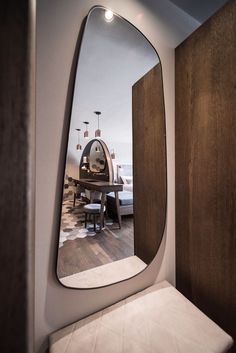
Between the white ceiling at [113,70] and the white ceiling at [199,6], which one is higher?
the white ceiling at [199,6]

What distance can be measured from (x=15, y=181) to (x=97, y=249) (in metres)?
0.61

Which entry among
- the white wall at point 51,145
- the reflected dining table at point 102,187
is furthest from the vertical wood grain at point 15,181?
the reflected dining table at point 102,187

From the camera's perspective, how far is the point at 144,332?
2.14ft

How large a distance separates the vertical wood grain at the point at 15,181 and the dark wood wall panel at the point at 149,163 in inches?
26.6

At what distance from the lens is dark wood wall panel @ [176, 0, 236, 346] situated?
717 millimetres

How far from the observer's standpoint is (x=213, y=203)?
2.58ft

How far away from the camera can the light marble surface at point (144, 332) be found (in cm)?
60

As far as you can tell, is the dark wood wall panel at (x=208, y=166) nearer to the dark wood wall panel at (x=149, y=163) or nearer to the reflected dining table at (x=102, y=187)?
the dark wood wall panel at (x=149, y=163)

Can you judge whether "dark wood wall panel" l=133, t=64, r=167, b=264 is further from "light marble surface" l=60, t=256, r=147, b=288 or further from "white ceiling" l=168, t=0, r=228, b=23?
"white ceiling" l=168, t=0, r=228, b=23

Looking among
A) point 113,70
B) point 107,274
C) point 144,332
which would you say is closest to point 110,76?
point 113,70

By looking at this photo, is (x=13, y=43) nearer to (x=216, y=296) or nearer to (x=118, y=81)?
(x=118, y=81)

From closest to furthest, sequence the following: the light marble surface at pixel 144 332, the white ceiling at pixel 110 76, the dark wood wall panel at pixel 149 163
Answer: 1. the light marble surface at pixel 144 332
2. the white ceiling at pixel 110 76
3. the dark wood wall panel at pixel 149 163

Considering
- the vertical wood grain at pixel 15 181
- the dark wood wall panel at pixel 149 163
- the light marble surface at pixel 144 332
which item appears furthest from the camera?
the dark wood wall panel at pixel 149 163

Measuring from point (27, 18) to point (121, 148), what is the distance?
23.9 inches
